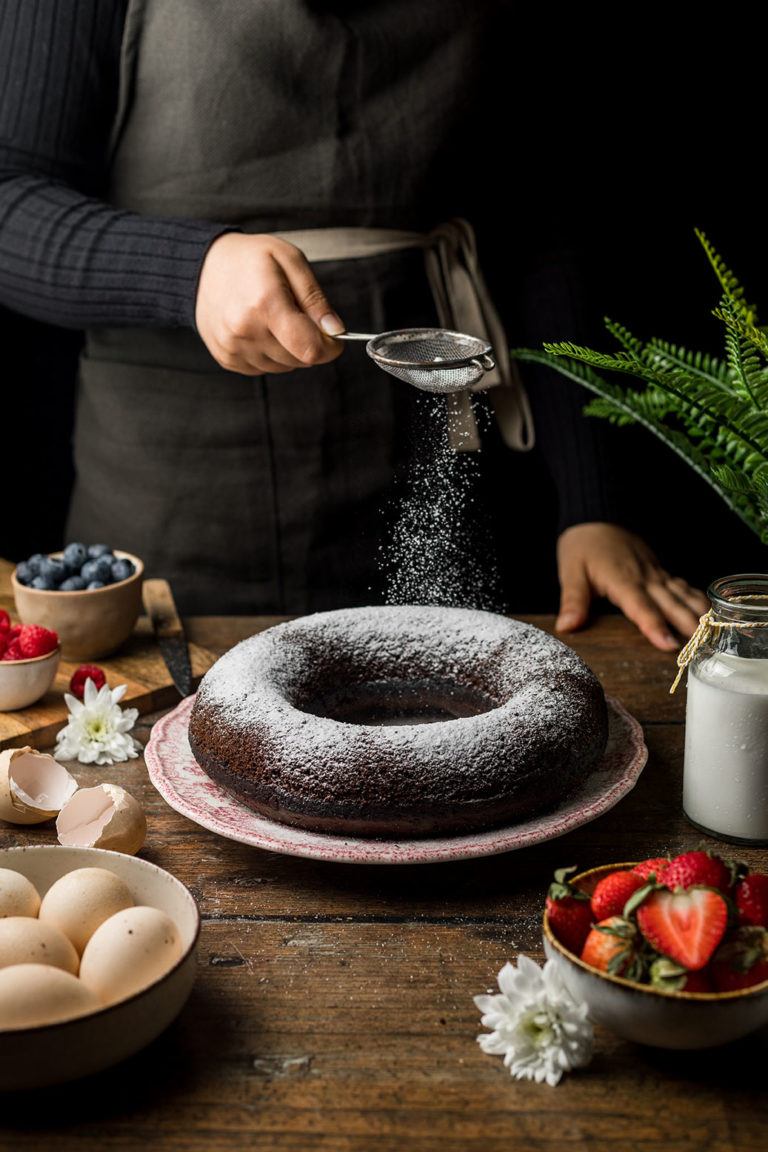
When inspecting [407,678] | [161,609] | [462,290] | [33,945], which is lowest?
[161,609]

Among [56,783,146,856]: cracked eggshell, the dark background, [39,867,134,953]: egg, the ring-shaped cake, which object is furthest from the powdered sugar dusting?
the dark background

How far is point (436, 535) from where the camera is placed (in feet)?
5.20

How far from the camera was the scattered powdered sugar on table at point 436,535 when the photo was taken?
1554 mm

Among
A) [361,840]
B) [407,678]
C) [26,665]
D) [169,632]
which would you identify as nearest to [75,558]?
[169,632]

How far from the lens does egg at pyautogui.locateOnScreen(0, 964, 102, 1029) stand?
0.63 meters

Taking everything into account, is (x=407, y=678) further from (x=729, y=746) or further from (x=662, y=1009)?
(x=662, y=1009)

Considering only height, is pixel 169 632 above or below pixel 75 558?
below

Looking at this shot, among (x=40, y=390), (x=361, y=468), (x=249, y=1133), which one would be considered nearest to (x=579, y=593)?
(x=361, y=468)

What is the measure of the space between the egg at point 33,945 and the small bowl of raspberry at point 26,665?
0.53 metres

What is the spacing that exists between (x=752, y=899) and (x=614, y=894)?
3.3 inches

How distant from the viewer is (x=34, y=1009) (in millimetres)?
630

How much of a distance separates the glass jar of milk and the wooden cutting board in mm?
622

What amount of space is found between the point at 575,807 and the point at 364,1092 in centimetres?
34

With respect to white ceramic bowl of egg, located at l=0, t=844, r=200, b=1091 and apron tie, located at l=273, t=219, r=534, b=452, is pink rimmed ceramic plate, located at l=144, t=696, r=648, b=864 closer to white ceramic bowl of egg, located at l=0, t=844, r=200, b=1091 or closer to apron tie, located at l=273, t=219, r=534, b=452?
white ceramic bowl of egg, located at l=0, t=844, r=200, b=1091
